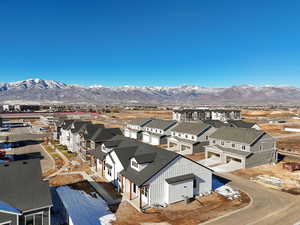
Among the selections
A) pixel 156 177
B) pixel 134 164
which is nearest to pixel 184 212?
pixel 156 177

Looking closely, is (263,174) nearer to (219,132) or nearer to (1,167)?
(219,132)

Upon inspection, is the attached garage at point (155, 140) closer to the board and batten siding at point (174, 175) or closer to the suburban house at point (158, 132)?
the suburban house at point (158, 132)

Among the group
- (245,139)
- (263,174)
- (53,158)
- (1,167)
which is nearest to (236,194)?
(263,174)

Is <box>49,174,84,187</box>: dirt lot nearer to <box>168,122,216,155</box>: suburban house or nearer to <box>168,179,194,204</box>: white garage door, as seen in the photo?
<box>168,179,194,204</box>: white garage door

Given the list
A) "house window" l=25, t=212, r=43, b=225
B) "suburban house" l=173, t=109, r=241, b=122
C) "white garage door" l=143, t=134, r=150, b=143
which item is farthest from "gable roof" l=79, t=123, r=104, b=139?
"suburban house" l=173, t=109, r=241, b=122

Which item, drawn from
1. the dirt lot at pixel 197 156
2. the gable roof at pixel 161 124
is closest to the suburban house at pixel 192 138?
the dirt lot at pixel 197 156

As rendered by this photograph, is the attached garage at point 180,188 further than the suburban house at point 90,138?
No
